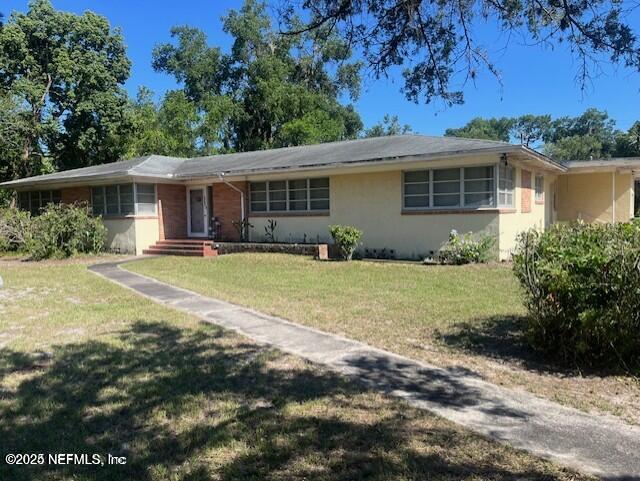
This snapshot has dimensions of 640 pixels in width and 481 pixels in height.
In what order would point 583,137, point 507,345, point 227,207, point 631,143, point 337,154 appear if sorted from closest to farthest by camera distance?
point 507,345 < point 337,154 < point 227,207 < point 631,143 < point 583,137

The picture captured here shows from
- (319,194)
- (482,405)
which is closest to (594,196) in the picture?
(319,194)

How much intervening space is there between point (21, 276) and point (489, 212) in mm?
12415

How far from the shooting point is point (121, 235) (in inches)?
766

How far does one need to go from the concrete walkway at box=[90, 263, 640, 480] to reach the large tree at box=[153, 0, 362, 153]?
29.8 meters

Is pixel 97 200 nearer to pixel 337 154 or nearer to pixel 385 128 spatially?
pixel 337 154

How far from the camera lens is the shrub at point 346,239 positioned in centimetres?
1517

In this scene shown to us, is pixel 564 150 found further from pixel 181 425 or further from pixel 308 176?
pixel 181 425

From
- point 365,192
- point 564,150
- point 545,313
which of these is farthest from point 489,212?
point 564,150

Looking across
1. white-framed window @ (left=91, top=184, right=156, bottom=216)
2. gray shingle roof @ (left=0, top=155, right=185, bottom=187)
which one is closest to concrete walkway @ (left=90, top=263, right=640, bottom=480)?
gray shingle roof @ (left=0, top=155, right=185, bottom=187)

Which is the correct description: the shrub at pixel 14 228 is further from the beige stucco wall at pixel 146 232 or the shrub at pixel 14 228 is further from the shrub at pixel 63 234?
the beige stucco wall at pixel 146 232

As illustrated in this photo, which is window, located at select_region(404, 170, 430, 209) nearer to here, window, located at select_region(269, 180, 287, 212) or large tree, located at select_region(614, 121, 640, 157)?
window, located at select_region(269, 180, 287, 212)

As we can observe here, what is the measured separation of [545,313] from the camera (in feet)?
17.4

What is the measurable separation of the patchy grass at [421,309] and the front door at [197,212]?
5.62m

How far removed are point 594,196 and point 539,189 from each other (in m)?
4.28
